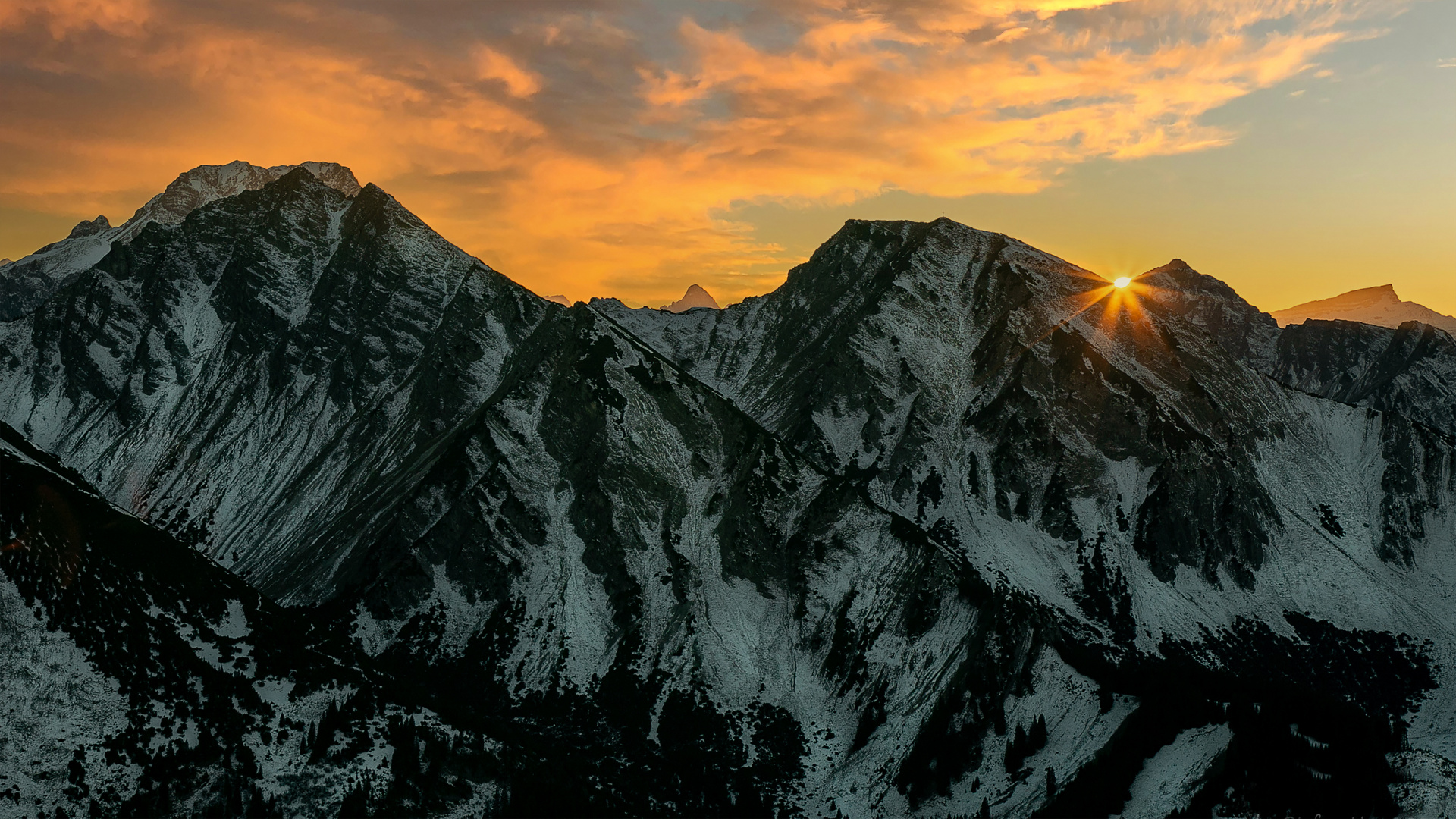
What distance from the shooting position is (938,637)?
185 meters

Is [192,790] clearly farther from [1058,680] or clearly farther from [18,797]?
[1058,680]

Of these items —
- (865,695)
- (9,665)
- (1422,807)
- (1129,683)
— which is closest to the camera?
(1422,807)

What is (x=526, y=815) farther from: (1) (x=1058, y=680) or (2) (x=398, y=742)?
(1) (x=1058, y=680)

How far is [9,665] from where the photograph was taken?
125 meters

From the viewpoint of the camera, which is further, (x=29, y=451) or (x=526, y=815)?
(x=29, y=451)

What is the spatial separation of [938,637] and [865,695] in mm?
13235

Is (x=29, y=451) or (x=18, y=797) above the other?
(x=29, y=451)

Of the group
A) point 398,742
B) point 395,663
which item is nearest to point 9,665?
point 398,742

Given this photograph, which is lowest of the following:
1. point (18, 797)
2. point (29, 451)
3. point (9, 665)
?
point (18, 797)

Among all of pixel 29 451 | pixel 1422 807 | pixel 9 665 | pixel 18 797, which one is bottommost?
pixel 18 797

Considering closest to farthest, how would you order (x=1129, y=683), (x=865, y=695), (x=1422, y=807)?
(x=1422, y=807)
(x=1129, y=683)
(x=865, y=695)

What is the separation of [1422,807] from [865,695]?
264ft

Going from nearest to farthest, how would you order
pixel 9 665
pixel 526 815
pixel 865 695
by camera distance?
pixel 9 665 < pixel 526 815 < pixel 865 695

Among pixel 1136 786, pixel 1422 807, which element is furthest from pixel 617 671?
pixel 1422 807
